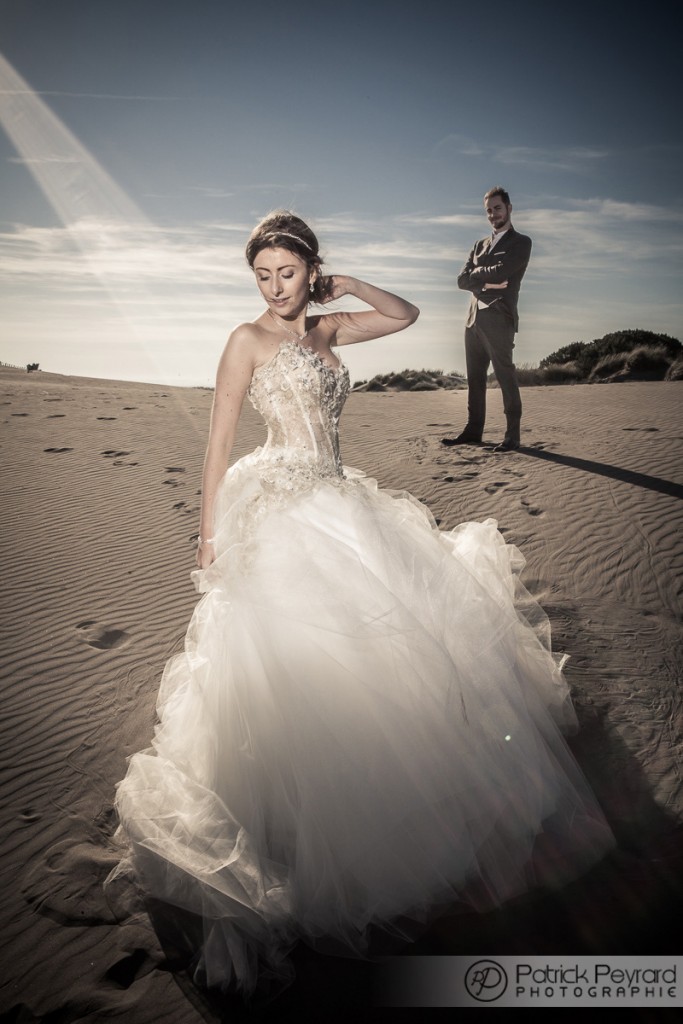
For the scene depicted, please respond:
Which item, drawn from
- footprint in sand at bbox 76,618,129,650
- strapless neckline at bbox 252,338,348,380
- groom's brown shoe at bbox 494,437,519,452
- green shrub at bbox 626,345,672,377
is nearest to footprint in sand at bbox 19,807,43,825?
footprint in sand at bbox 76,618,129,650

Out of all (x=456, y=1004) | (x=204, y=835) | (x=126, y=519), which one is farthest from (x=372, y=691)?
(x=126, y=519)

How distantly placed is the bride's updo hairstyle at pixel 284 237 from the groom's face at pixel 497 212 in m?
5.48

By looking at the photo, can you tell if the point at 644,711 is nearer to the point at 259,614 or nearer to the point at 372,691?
the point at 372,691

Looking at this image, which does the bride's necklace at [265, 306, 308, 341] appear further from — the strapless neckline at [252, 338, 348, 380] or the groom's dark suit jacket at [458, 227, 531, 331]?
the groom's dark suit jacket at [458, 227, 531, 331]

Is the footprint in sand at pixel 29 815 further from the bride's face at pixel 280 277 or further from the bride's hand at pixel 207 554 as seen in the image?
the bride's face at pixel 280 277

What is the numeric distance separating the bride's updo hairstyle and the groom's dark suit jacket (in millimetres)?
5397

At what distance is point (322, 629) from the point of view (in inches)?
86.0

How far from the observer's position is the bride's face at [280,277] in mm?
2592

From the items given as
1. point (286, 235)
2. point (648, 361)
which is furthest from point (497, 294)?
point (648, 361)

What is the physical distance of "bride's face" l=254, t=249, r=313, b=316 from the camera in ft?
8.50

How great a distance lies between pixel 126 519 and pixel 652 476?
598 cm

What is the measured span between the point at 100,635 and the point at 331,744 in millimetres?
3053

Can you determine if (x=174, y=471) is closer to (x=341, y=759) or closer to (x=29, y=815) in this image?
(x=29, y=815)

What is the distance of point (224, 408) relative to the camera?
2.53m
